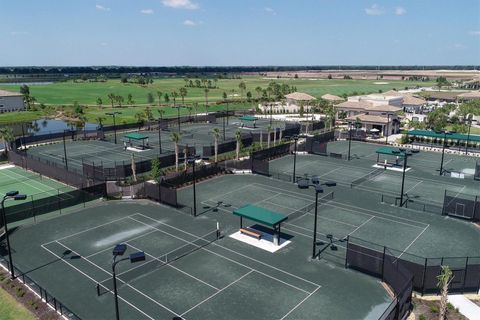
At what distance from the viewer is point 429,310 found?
2431cm

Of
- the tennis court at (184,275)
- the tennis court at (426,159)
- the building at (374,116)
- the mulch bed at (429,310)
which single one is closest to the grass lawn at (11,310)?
the tennis court at (184,275)

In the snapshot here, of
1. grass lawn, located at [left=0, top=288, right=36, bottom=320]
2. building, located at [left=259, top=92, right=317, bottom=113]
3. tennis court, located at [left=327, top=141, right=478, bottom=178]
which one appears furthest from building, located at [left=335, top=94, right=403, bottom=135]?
grass lawn, located at [left=0, top=288, right=36, bottom=320]

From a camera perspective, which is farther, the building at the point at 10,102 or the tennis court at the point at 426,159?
the building at the point at 10,102

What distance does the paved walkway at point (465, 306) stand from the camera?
23.8 metres

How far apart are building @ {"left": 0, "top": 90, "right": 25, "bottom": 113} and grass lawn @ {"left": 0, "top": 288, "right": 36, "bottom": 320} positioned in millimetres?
110723

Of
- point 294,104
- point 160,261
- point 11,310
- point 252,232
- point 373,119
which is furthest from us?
point 294,104

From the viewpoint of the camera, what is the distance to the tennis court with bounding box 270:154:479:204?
46.7 m

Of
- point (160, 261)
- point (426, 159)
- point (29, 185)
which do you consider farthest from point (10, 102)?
point (426, 159)

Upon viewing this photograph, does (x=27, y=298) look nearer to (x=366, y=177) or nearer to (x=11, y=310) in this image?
(x=11, y=310)

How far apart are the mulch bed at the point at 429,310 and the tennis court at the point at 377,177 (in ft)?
66.1

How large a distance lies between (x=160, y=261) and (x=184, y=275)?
9.42 ft

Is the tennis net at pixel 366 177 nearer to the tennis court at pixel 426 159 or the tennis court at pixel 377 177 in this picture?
the tennis court at pixel 377 177

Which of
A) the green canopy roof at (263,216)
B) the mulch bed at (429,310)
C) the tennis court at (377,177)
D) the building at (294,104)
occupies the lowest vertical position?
the mulch bed at (429,310)

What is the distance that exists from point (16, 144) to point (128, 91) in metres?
133
